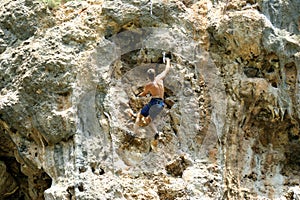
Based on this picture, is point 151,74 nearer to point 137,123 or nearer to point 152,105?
point 152,105

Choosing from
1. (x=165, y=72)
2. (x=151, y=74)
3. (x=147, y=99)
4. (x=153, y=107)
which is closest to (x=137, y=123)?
(x=153, y=107)

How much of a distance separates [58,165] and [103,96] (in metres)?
1.29

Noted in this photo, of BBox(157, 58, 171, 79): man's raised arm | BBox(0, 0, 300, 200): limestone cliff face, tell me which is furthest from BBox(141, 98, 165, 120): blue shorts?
BBox(157, 58, 171, 79): man's raised arm

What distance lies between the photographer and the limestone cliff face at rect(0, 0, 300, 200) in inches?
433

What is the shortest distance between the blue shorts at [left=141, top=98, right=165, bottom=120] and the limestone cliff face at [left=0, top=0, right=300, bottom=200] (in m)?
0.29

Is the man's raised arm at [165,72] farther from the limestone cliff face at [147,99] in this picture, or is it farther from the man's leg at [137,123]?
the man's leg at [137,123]

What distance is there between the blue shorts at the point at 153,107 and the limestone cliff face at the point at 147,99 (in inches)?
11.4

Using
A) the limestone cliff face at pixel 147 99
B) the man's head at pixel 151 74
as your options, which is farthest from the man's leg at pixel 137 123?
the man's head at pixel 151 74

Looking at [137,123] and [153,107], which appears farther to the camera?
[137,123]

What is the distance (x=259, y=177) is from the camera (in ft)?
37.8

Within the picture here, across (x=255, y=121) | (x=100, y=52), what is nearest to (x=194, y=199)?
(x=255, y=121)

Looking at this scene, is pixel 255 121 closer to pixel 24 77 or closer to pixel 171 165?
pixel 171 165

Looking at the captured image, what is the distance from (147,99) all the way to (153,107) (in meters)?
0.52

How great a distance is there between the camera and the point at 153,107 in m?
11.2
